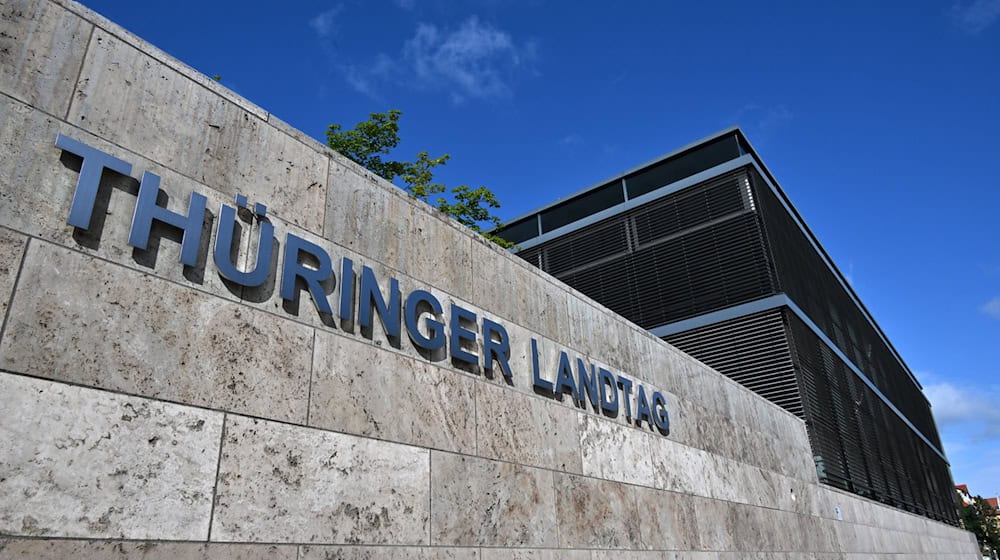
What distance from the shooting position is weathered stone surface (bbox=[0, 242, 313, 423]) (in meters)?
3.52

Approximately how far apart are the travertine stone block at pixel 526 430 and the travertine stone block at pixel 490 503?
5.8 inches

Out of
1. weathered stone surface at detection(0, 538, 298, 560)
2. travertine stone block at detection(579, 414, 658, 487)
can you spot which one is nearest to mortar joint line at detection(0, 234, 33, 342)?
weathered stone surface at detection(0, 538, 298, 560)

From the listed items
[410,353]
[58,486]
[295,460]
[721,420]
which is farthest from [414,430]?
[721,420]

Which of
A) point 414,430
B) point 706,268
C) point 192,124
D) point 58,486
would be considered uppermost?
point 706,268

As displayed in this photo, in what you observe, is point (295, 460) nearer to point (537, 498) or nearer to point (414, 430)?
point (414, 430)

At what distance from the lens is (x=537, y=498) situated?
259 inches

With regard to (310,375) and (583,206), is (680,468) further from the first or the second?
(583,206)

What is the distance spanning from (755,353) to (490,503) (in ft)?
45.3

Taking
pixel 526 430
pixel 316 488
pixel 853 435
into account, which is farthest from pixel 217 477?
pixel 853 435

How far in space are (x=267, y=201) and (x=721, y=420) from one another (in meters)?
9.05

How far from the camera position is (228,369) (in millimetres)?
4312

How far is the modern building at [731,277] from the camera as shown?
58.4 ft

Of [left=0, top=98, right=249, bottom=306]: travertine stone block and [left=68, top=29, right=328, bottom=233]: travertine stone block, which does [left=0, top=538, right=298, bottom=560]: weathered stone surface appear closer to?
[left=0, top=98, right=249, bottom=306]: travertine stone block

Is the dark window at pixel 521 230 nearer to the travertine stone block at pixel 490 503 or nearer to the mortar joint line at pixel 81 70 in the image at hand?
the travertine stone block at pixel 490 503
